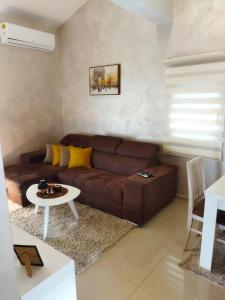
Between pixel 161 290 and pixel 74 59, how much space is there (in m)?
3.96

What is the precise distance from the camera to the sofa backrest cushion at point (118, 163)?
11.0 feet

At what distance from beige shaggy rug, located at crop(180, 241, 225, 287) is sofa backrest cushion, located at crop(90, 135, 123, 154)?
192cm

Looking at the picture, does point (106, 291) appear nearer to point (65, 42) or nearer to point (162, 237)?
point (162, 237)

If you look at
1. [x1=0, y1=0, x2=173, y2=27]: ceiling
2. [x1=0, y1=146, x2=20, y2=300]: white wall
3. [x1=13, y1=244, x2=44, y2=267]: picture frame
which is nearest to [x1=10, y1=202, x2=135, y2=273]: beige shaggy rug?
[x1=13, y1=244, x2=44, y2=267]: picture frame

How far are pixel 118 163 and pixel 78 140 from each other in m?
1.03

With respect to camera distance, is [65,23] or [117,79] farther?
[65,23]

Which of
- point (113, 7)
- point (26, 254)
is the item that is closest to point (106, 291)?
point (26, 254)

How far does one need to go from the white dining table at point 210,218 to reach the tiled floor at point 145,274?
0.17 m

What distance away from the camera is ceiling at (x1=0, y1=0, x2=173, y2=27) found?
2703mm

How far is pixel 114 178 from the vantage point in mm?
3283

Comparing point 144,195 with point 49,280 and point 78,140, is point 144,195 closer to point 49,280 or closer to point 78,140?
point 49,280

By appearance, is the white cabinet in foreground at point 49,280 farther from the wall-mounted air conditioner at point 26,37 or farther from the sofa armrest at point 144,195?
the wall-mounted air conditioner at point 26,37

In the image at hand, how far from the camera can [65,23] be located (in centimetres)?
436

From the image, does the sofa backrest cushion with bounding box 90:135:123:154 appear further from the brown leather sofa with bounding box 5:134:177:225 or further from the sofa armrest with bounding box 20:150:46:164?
the sofa armrest with bounding box 20:150:46:164
